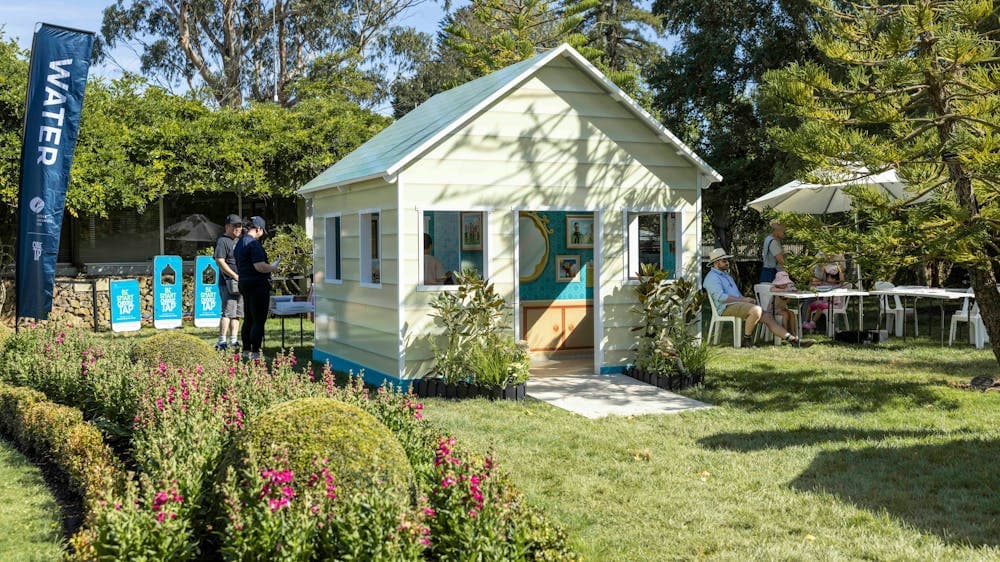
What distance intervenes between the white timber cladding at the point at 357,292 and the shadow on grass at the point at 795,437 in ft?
11.9

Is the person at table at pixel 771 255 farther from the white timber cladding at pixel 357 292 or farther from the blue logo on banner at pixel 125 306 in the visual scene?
the blue logo on banner at pixel 125 306

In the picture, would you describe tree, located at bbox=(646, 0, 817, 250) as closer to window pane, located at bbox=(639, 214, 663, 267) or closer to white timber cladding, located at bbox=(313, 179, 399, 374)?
window pane, located at bbox=(639, 214, 663, 267)

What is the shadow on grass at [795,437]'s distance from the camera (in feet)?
22.9

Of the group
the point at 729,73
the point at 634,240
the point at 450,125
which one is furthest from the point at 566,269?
the point at 729,73

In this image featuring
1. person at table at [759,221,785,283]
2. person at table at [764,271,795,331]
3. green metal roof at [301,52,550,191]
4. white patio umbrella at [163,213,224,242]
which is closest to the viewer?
green metal roof at [301,52,550,191]

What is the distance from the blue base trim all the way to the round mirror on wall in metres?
2.62

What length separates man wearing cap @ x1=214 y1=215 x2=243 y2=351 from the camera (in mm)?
11938

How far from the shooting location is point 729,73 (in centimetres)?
2255

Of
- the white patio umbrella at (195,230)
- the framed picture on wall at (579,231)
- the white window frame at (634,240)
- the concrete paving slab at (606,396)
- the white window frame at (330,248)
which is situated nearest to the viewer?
the concrete paving slab at (606,396)

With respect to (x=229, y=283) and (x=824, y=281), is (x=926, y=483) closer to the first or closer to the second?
(x=824, y=281)

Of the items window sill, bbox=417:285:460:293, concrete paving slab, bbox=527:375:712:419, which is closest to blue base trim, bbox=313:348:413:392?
window sill, bbox=417:285:460:293

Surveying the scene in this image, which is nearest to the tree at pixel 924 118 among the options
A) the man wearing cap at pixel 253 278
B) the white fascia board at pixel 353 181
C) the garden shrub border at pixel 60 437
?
the white fascia board at pixel 353 181

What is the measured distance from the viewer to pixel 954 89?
8.61m

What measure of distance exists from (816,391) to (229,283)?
7.42m
